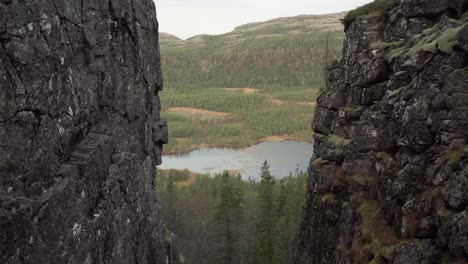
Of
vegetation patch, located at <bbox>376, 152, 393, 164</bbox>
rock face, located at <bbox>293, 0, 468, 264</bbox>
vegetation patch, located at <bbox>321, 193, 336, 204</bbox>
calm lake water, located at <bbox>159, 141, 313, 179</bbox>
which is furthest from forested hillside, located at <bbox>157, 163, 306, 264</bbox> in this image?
calm lake water, located at <bbox>159, 141, 313, 179</bbox>

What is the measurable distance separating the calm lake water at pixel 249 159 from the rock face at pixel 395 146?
97.4 meters

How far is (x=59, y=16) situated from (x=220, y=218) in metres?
40.2

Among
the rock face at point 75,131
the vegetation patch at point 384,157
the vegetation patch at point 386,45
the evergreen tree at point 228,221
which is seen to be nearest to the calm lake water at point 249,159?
the evergreen tree at point 228,221

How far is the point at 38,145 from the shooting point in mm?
17266

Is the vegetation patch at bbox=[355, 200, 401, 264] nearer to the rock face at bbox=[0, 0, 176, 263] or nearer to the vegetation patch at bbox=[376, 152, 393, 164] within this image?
the vegetation patch at bbox=[376, 152, 393, 164]

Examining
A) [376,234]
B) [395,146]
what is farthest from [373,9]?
[376,234]

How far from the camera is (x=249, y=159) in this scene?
165625mm

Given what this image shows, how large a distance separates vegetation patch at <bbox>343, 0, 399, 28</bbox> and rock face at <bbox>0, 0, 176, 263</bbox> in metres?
18.0

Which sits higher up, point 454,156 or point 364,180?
point 454,156

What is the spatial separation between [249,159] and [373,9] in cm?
13157

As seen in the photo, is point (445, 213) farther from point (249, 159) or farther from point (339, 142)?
point (249, 159)

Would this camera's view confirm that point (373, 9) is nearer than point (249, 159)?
Yes

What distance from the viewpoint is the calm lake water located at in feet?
476

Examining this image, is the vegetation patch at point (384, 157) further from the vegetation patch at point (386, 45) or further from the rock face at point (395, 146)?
the vegetation patch at point (386, 45)
